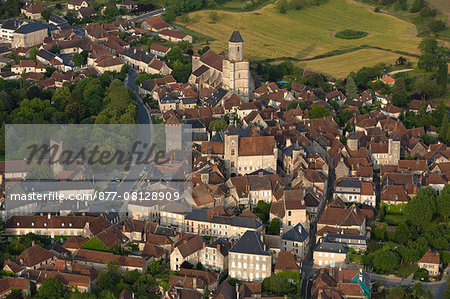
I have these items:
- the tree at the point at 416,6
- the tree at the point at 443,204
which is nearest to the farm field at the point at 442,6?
the tree at the point at 416,6

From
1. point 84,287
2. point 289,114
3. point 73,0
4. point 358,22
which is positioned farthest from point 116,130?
point 358,22

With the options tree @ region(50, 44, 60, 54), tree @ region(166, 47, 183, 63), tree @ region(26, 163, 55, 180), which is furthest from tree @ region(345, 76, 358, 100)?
tree @ region(26, 163, 55, 180)

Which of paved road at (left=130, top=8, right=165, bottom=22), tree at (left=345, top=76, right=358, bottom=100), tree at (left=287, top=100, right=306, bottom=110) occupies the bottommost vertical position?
paved road at (left=130, top=8, right=165, bottom=22)

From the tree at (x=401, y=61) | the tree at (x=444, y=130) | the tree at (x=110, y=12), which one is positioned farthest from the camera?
the tree at (x=110, y=12)

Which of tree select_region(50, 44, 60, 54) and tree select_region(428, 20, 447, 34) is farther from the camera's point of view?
tree select_region(428, 20, 447, 34)

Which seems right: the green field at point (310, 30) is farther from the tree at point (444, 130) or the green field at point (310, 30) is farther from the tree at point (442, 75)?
the tree at point (444, 130)

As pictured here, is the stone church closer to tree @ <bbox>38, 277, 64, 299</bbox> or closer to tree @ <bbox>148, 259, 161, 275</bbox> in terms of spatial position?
tree @ <bbox>148, 259, 161, 275</bbox>
